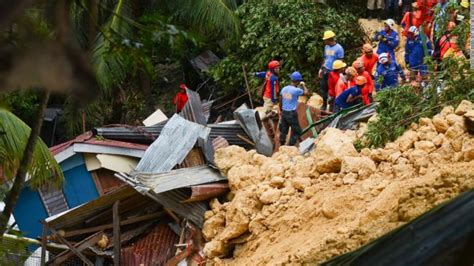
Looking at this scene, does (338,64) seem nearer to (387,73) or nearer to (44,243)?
(387,73)

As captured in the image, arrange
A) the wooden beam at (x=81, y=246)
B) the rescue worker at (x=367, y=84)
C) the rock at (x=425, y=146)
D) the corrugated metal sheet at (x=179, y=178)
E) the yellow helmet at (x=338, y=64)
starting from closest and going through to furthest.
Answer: the rock at (x=425, y=146), the corrugated metal sheet at (x=179, y=178), the rescue worker at (x=367, y=84), the wooden beam at (x=81, y=246), the yellow helmet at (x=338, y=64)

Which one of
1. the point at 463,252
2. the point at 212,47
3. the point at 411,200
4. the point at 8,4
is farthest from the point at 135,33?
the point at 212,47

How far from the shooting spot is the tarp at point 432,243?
25.5 feet

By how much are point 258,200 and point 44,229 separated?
4.27 m

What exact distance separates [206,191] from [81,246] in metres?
2.51

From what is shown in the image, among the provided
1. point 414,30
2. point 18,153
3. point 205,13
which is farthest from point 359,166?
point 205,13

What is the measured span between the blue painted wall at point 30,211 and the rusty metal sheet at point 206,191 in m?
4.46

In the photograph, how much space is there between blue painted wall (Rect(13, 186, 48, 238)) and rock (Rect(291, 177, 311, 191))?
6513 mm

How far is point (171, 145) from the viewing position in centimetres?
2000

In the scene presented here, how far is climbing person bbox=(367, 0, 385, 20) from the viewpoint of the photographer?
25166 mm

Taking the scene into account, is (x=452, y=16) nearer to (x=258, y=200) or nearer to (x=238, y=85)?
(x=258, y=200)

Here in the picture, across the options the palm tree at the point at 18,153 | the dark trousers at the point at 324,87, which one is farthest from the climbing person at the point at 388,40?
the palm tree at the point at 18,153

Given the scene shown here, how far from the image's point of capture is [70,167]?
2195cm

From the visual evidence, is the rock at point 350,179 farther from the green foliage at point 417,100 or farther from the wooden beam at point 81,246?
the wooden beam at point 81,246
